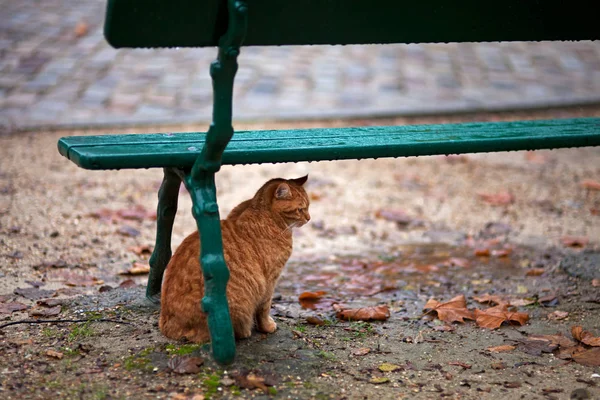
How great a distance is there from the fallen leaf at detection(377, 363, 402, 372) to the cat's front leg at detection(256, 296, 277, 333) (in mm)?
487

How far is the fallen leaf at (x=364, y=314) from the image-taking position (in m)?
3.83

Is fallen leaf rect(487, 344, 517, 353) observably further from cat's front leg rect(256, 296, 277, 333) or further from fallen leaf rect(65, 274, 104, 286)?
fallen leaf rect(65, 274, 104, 286)

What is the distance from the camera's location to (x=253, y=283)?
128 inches

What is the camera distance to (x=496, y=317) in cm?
381

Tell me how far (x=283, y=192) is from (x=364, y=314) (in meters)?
0.82

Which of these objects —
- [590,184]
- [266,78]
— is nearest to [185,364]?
[590,184]

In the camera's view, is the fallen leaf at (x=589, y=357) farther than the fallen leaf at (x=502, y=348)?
No

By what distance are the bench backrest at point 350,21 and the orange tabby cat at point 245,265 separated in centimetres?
66

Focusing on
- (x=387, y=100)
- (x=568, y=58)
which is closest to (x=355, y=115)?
(x=387, y=100)

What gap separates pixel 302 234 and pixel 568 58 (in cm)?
504

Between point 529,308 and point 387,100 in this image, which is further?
point 387,100

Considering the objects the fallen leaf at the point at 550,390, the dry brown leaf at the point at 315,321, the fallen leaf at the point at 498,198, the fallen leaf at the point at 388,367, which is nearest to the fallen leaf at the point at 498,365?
the fallen leaf at the point at 550,390

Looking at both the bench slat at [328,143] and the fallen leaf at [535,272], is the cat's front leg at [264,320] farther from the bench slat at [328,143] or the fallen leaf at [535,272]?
the fallen leaf at [535,272]

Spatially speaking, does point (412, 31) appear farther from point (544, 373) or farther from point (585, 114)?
point (585, 114)
